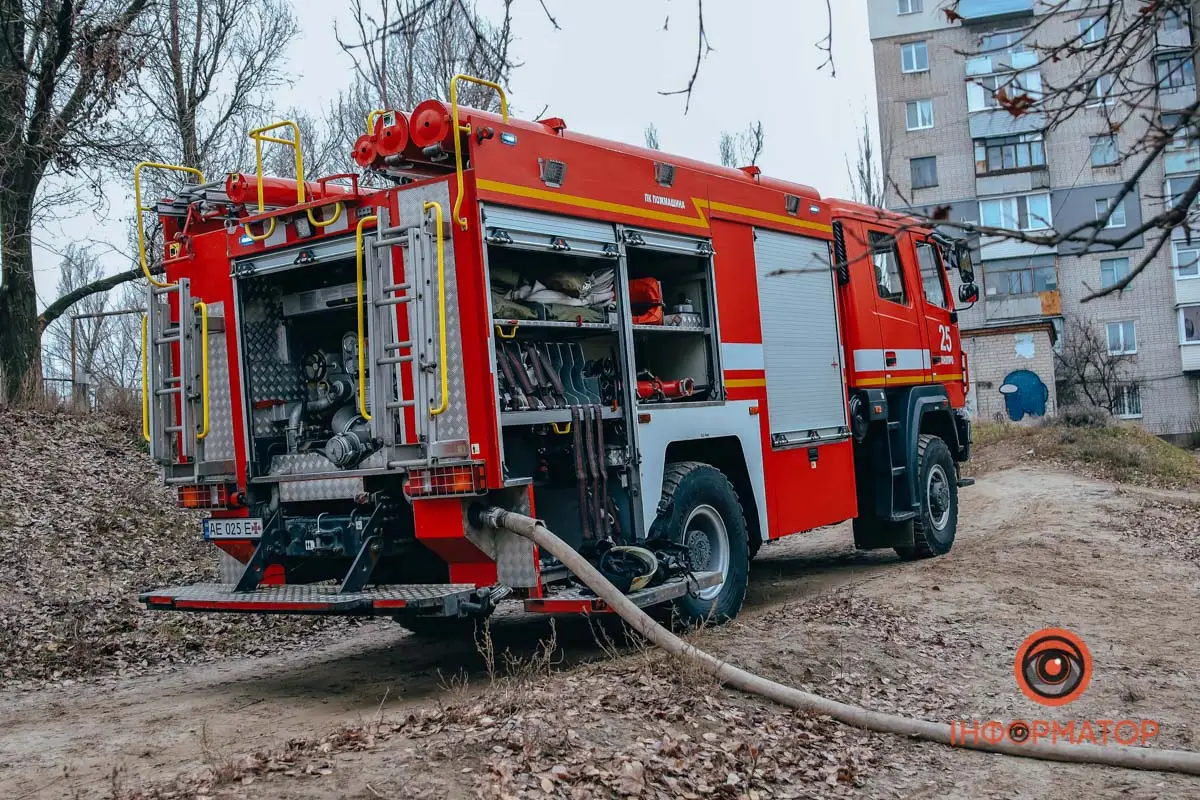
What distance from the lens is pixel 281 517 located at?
742 cm

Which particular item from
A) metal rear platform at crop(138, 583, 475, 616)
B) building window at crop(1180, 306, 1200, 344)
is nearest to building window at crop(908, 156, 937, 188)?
building window at crop(1180, 306, 1200, 344)

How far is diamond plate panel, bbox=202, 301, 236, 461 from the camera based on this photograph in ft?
25.2

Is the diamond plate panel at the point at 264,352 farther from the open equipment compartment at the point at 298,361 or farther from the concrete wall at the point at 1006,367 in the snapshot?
the concrete wall at the point at 1006,367

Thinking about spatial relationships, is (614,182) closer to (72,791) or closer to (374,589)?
(374,589)

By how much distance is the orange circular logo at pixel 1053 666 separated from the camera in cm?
684

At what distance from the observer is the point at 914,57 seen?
4559 cm

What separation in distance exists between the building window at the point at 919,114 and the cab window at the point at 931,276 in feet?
117

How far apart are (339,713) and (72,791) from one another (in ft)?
5.72

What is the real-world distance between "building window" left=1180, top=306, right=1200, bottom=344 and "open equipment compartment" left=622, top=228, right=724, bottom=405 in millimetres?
40610

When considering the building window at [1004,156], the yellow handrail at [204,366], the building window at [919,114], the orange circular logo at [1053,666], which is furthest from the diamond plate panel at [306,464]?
the building window at [919,114]

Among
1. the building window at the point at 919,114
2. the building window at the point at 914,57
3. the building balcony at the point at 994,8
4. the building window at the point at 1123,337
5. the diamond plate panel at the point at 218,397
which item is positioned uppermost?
the building balcony at the point at 994,8

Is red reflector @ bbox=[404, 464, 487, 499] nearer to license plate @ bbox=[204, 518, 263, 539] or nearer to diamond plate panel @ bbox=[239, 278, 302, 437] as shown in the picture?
license plate @ bbox=[204, 518, 263, 539]

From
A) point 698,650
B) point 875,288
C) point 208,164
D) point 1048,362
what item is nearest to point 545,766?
point 698,650

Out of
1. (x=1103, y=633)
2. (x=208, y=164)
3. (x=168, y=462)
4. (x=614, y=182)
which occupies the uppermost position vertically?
(x=208, y=164)
